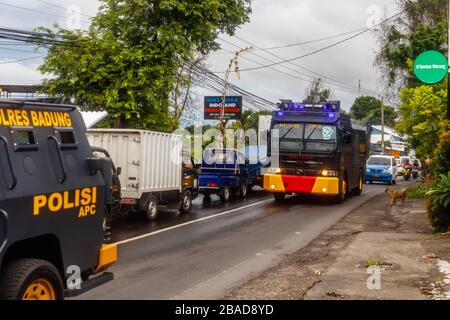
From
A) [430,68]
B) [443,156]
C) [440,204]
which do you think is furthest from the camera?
[430,68]

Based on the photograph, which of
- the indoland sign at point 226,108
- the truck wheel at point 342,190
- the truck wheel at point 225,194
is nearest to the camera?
the truck wheel at point 342,190

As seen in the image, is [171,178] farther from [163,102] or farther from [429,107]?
[429,107]

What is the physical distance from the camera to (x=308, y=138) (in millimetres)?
18766

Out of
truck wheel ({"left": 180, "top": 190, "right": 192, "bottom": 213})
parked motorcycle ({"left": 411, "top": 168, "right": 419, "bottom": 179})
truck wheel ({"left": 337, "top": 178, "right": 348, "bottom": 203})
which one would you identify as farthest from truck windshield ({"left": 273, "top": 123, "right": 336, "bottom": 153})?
parked motorcycle ({"left": 411, "top": 168, "right": 419, "bottom": 179})

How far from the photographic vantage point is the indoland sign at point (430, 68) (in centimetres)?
1391

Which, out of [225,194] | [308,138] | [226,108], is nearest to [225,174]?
[225,194]

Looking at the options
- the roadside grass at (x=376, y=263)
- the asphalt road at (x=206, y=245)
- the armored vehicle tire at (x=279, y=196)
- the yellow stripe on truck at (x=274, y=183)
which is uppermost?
the yellow stripe on truck at (x=274, y=183)

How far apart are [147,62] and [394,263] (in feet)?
43.4

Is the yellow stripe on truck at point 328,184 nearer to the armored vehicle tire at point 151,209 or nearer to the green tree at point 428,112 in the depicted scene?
the green tree at point 428,112

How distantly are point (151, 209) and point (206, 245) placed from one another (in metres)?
4.07

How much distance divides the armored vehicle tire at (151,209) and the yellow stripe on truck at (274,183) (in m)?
5.27

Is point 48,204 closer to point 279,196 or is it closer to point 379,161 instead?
point 279,196

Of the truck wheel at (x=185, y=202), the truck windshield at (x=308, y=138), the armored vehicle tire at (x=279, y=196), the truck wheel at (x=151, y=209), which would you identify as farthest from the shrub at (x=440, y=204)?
the armored vehicle tire at (x=279, y=196)
